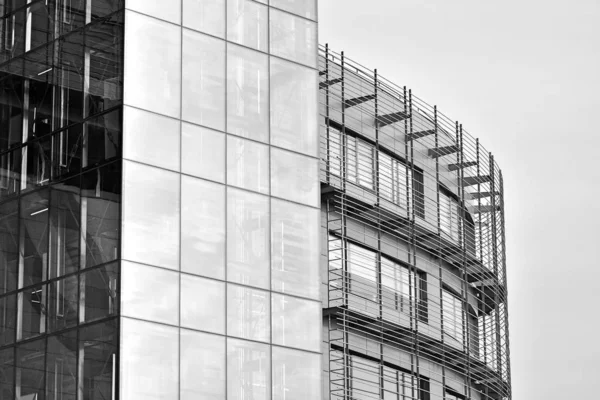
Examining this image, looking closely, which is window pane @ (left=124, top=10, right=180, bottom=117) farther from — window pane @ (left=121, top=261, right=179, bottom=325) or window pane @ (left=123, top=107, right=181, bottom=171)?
window pane @ (left=121, top=261, right=179, bottom=325)

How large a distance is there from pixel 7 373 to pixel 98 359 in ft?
9.98

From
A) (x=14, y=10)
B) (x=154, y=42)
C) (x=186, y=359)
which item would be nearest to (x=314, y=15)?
(x=154, y=42)

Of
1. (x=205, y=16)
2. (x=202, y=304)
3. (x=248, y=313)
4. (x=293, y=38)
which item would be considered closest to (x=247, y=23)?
(x=205, y=16)

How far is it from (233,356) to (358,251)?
449 inches

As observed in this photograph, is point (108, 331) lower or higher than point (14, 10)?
lower

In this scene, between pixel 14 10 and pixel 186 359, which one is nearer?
pixel 186 359

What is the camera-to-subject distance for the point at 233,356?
1342 inches

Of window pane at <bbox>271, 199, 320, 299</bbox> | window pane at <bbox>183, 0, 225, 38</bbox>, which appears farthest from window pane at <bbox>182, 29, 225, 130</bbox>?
window pane at <bbox>271, 199, 320, 299</bbox>

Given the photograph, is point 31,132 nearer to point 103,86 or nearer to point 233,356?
point 103,86

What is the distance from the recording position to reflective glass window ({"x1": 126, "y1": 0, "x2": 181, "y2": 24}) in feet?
114

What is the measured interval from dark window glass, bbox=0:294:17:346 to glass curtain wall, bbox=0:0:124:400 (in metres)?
0.04

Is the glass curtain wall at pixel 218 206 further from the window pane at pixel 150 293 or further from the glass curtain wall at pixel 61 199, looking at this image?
the glass curtain wall at pixel 61 199

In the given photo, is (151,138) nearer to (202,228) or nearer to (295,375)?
(202,228)

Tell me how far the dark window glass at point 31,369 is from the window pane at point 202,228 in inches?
163
